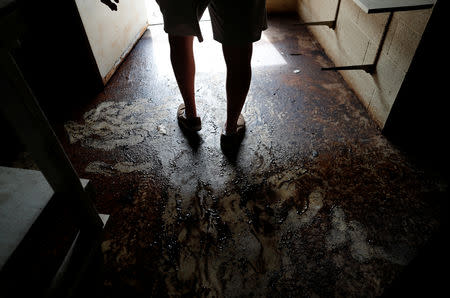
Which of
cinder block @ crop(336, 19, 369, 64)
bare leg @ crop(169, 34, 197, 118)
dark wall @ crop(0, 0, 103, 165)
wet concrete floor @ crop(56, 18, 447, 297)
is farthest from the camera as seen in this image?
cinder block @ crop(336, 19, 369, 64)

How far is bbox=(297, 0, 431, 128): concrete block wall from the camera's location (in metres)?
1.32

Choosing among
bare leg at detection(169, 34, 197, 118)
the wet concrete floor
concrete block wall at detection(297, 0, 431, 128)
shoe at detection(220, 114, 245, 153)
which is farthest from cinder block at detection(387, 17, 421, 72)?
bare leg at detection(169, 34, 197, 118)

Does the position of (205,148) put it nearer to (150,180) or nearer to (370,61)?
(150,180)

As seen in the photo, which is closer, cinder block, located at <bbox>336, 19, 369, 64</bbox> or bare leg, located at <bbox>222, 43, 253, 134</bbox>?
bare leg, located at <bbox>222, 43, 253, 134</bbox>

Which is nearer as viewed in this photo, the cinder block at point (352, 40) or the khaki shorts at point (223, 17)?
the khaki shorts at point (223, 17)

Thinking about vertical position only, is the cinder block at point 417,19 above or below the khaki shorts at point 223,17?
below

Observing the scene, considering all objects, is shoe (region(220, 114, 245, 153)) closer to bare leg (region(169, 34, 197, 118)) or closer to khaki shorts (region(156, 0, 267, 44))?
bare leg (region(169, 34, 197, 118))

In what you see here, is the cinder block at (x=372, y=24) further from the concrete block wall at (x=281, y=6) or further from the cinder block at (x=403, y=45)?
the concrete block wall at (x=281, y=6)

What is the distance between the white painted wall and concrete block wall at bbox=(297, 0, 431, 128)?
1431 mm

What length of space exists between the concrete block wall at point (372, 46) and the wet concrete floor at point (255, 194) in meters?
0.12

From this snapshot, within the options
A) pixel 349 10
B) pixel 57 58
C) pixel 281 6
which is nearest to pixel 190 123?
pixel 57 58

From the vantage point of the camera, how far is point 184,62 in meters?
1.38

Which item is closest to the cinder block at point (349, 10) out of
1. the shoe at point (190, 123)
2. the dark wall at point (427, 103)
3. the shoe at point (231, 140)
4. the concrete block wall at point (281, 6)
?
the dark wall at point (427, 103)

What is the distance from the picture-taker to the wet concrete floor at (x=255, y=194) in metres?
1.05
